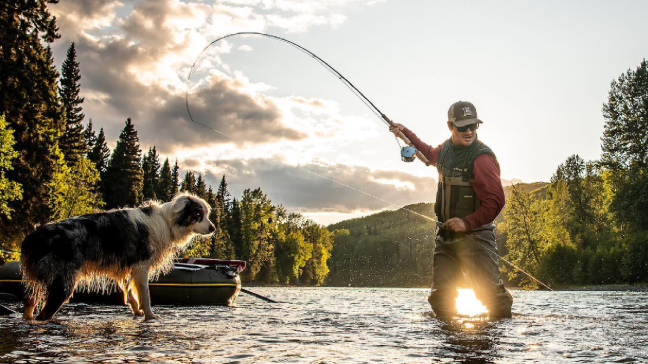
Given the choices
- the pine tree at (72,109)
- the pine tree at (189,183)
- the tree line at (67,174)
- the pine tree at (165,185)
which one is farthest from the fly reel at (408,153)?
the pine tree at (189,183)

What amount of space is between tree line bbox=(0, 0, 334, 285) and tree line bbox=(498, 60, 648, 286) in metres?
40.4

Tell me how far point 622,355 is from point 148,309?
6.48 meters

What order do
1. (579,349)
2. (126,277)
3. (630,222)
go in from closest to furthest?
(579,349) < (126,277) < (630,222)

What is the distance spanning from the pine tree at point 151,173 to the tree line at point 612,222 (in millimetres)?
49221

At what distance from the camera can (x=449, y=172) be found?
7594mm

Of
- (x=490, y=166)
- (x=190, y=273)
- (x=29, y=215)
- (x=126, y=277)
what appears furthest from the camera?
(x=29, y=215)

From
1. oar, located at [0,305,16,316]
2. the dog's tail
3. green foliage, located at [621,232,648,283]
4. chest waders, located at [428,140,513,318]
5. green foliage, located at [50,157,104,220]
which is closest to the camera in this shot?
the dog's tail

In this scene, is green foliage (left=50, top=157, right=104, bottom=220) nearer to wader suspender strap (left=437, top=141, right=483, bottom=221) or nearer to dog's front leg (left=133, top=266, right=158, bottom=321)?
dog's front leg (left=133, top=266, right=158, bottom=321)

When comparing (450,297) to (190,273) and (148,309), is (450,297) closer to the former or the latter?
(148,309)

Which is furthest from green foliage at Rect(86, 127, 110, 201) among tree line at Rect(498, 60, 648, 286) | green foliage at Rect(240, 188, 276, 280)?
tree line at Rect(498, 60, 648, 286)

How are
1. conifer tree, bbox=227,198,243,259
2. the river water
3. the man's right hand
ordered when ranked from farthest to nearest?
conifer tree, bbox=227,198,243,259
the man's right hand
the river water

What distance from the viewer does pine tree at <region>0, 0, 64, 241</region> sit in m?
35.2

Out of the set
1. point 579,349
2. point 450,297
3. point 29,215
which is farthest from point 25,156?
point 579,349

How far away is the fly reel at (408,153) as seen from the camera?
8.66 meters
